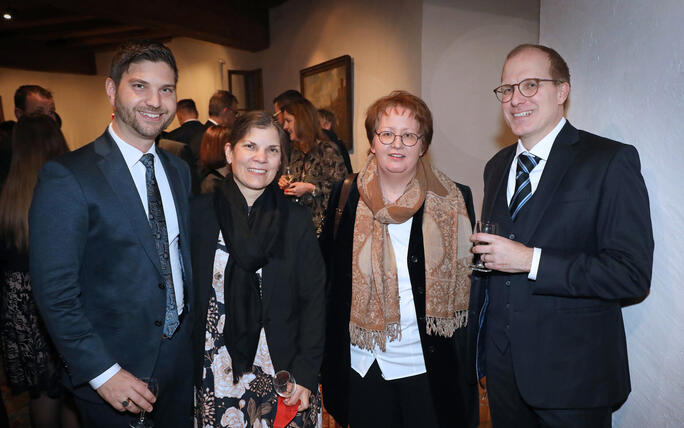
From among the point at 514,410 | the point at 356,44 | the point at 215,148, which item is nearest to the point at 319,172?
the point at 215,148

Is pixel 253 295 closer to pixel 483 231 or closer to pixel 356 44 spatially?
pixel 483 231

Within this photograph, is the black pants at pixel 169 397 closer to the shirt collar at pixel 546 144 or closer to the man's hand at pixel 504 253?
the man's hand at pixel 504 253

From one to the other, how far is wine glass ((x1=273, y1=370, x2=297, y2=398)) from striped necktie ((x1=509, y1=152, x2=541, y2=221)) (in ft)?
3.48

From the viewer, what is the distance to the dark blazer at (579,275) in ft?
4.83

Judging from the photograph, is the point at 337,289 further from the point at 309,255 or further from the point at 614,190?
the point at 614,190

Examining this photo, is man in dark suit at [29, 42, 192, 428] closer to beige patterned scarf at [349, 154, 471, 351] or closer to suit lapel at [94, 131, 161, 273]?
suit lapel at [94, 131, 161, 273]

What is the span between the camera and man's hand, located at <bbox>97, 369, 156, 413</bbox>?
1.55 m

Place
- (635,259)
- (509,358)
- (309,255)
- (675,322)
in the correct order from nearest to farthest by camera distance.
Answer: (635,259) < (675,322) < (509,358) < (309,255)

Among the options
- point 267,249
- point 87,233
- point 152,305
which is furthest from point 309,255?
point 87,233

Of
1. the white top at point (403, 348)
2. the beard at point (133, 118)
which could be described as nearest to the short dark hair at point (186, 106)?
the beard at point (133, 118)

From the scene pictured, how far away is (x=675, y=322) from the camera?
5.29 feet

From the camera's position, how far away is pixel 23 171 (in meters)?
2.45

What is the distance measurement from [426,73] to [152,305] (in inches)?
152

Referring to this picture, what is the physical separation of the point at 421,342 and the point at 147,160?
1382mm
